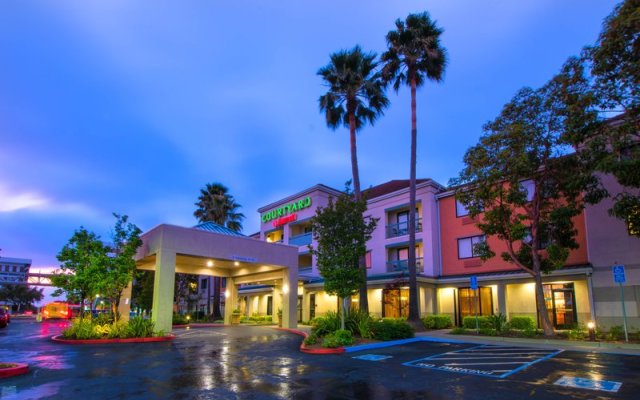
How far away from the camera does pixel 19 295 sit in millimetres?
81000

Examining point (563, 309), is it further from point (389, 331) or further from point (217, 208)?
point (217, 208)

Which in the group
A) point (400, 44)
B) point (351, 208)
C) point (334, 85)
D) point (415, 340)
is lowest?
point (415, 340)

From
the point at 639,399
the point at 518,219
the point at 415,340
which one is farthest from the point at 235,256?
the point at 639,399

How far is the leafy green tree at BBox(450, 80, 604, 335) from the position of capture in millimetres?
18656

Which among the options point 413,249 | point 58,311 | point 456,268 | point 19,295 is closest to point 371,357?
point 413,249

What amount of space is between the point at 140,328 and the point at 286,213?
2269 centimetres

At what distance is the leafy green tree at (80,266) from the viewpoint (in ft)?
64.9

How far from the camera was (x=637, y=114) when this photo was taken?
14953 mm

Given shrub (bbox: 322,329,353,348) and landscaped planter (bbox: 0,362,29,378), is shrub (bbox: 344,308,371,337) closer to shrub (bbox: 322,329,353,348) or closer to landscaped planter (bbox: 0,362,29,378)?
shrub (bbox: 322,329,353,348)

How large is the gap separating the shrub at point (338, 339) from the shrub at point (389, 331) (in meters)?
1.66

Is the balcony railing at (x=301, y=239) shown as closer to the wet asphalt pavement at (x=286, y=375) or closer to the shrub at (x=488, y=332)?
the shrub at (x=488, y=332)

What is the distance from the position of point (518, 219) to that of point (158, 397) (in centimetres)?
1723

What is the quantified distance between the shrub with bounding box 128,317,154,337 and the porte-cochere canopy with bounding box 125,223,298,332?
729mm

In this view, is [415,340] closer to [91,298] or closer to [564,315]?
[564,315]
